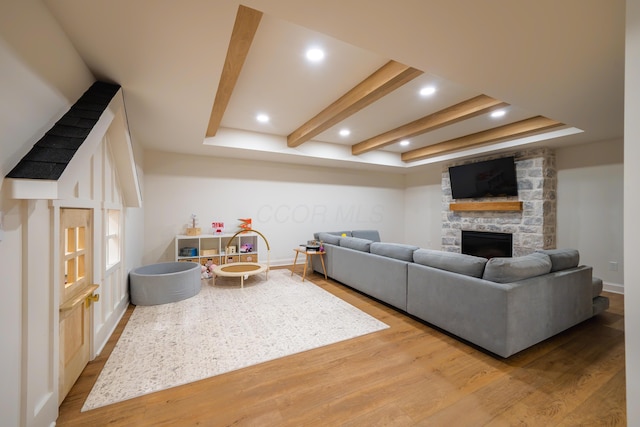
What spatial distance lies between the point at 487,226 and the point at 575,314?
2844mm

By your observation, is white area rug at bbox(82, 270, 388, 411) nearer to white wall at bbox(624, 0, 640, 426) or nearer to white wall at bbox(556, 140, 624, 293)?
white wall at bbox(624, 0, 640, 426)

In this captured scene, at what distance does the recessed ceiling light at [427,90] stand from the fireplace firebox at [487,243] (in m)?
3.55

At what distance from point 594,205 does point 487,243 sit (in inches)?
67.2

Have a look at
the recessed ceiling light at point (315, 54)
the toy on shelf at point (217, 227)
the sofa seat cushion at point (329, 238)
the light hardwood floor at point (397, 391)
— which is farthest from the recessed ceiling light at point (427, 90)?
the toy on shelf at point (217, 227)

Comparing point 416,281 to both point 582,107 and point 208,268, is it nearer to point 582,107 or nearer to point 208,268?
point 582,107

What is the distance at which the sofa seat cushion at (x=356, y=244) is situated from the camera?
3756 mm

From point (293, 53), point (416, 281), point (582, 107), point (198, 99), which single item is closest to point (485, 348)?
point (416, 281)

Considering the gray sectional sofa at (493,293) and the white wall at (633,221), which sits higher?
the white wall at (633,221)

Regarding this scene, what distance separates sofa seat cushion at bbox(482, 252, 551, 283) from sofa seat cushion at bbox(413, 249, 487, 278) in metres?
0.08

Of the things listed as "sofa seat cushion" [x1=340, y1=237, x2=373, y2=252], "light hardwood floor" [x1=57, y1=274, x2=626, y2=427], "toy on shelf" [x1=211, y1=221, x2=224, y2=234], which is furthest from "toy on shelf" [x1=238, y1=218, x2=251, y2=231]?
"light hardwood floor" [x1=57, y1=274, x2=626, y2=427]

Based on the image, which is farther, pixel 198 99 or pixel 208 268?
pixel 208 268

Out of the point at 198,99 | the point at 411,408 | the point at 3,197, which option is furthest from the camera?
the point at 198,99

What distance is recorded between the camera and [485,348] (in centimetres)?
222

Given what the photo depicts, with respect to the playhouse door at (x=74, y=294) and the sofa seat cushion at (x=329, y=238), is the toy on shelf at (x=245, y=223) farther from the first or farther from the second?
the playhouse door at (x=74, y=294)
